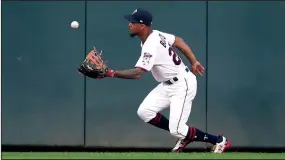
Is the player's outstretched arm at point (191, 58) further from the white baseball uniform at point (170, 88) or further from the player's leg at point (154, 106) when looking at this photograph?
the player's leg at point (154, 106)

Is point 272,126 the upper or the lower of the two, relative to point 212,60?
lower

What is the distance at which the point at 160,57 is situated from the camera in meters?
9.01

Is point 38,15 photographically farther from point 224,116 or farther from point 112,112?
point 224,116

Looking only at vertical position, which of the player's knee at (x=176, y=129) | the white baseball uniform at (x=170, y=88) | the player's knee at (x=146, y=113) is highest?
the white baseball uniform at (x=170, y=88)

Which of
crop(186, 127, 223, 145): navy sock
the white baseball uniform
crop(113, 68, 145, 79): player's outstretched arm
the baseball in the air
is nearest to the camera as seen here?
crop(113, 68, 145, 79): player's outstretched arm

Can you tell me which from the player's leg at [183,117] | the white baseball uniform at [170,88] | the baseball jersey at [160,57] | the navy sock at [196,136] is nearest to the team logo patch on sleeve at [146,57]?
the baseball jersey at [160,57]

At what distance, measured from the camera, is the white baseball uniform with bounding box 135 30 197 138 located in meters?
9.02

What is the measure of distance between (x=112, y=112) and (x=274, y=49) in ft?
7.67

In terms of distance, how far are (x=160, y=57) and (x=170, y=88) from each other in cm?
38

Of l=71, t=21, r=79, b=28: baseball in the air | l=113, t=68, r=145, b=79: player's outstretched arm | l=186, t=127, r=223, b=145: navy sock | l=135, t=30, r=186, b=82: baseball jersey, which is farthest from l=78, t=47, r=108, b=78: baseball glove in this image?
l=71, t=21, r=79, b=28: baseball in the air

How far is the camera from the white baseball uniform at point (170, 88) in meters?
9.02

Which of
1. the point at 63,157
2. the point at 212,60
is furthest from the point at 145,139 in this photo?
the point at 63,157

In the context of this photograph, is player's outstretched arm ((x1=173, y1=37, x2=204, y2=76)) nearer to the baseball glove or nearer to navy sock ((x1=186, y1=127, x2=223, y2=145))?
navy sock ((x1=186, y1=127, x2=223, y2=145))

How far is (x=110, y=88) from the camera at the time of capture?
11.7 meters
